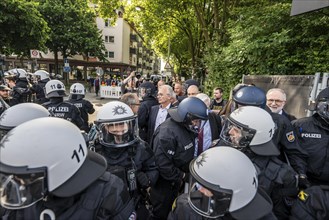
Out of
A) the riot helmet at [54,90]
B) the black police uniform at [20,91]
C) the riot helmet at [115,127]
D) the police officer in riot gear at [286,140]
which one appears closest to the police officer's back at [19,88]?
the black police uniform at [20,91]

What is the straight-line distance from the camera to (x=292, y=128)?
2.80 meters

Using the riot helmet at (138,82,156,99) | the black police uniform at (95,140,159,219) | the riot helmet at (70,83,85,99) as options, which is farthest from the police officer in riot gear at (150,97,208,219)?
the riot helmet at (70,83,85,99)

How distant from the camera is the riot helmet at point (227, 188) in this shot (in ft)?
4.40

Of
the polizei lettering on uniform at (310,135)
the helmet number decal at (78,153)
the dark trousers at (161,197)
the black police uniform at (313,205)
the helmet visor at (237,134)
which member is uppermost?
the helmet number decal at (78,153)

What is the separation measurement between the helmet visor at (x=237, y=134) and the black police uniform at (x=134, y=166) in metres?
0.82

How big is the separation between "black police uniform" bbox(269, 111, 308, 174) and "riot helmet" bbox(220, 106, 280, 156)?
66cm

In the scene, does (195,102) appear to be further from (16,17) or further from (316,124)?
(16,17)

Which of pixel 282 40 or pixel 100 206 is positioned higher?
pixel 282 40

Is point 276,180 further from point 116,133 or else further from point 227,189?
point 116,133

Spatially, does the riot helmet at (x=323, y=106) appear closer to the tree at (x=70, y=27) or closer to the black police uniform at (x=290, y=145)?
the black police uniform at (x=290, y=145)

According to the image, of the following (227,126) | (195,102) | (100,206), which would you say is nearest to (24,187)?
(100,206)

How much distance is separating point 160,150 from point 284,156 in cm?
149

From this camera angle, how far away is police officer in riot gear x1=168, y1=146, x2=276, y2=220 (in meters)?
1.34

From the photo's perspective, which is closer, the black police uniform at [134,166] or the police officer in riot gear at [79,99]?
the black police uniform at [134,166]
